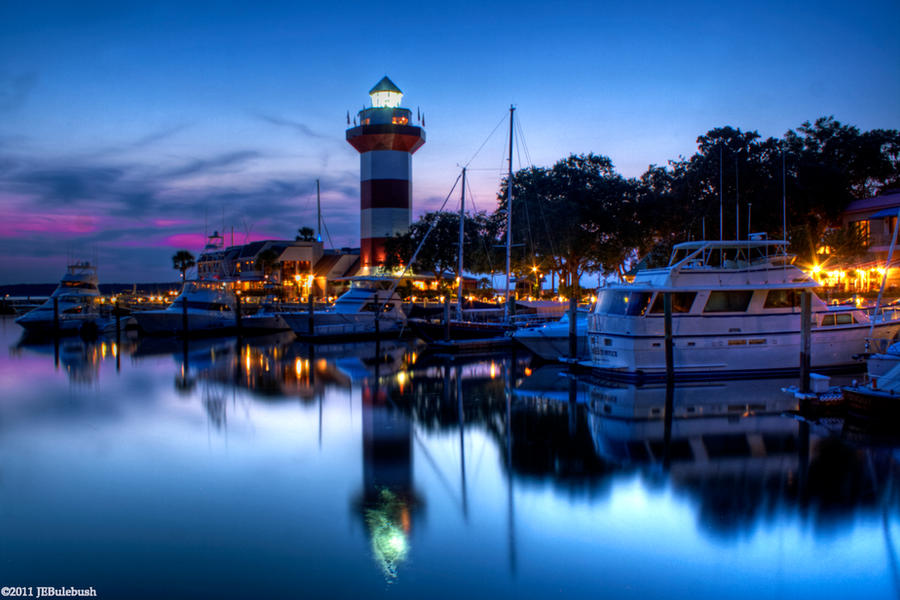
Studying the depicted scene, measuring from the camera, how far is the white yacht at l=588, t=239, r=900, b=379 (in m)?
19.1

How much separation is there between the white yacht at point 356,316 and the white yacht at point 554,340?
1291 centimetres

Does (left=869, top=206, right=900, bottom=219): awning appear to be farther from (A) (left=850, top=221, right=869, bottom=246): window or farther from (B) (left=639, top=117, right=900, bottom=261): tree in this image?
(B) (left=639, top=117, right=900, bottom=261): tree

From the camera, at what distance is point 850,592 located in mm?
7016

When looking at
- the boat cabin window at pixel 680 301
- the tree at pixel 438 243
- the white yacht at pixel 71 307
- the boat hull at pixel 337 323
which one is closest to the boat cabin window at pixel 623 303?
the boat cabin window at pixel 680 301

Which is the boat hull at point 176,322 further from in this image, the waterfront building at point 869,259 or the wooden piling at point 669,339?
the waterfront building at point 869,259

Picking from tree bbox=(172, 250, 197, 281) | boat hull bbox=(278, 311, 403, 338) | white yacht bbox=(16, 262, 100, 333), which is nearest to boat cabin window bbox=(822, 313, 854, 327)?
boat hull bbox=(278, 311, 403, 338)

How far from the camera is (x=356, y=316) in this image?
123ft

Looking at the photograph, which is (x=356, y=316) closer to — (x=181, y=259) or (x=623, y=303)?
(x=623, y=303)

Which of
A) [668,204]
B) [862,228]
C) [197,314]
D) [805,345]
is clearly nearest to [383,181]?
[197,314]

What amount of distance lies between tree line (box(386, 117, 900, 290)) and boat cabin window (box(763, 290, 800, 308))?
14.7 m

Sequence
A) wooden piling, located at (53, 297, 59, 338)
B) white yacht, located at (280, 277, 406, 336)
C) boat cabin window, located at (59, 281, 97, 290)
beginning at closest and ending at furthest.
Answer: white yacht, located at (280, 277, 406, 336), wooden piling, located at (53, 297, 59, 338), boat cabin window, located at (59, 281, 97, 290)

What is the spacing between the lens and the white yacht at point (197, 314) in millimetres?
39969

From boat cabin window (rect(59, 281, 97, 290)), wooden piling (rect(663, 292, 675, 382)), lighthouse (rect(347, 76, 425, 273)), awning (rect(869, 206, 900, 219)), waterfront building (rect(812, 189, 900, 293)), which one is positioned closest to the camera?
wooden piling (rect(663, 292, 675, 382))

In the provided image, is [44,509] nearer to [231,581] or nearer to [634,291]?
[231,581]
